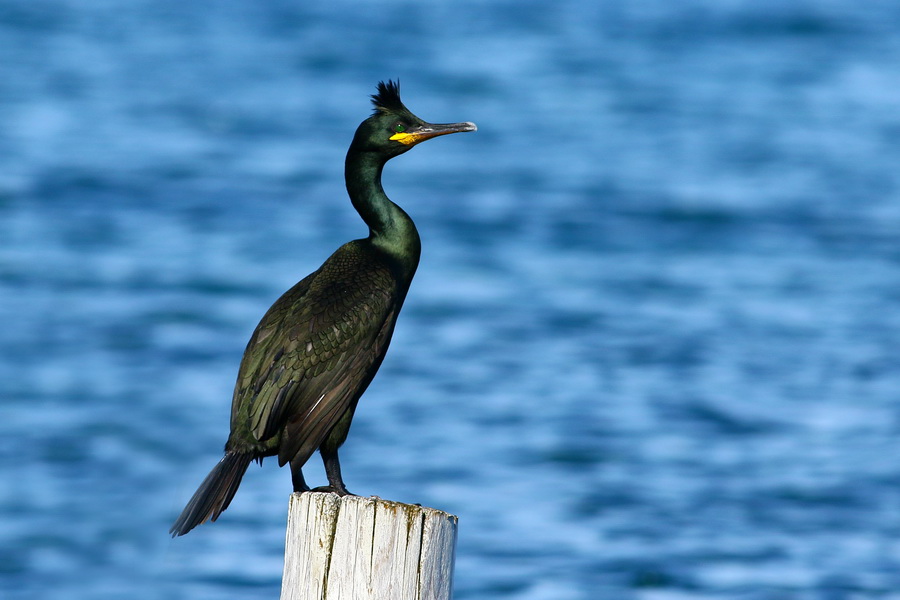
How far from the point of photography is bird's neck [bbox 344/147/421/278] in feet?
18.9

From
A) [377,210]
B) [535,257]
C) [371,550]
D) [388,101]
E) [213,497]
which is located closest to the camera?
[371,550]

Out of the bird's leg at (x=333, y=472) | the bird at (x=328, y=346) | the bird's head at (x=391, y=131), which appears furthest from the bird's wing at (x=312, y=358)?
the bird's head at (x=391, y=131)

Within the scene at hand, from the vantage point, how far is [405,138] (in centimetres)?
580

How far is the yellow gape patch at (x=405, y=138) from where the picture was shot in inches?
228

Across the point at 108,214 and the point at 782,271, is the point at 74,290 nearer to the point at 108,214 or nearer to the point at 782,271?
the point at 108,214

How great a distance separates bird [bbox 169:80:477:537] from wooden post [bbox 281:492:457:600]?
0.56 m

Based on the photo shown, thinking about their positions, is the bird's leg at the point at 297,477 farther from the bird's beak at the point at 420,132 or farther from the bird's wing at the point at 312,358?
the bird's beak at the point at 420,132

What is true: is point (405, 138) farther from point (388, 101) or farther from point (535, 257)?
point (535, 257)

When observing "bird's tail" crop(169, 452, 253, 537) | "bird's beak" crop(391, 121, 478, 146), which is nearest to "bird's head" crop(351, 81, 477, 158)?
"bird's beak" crop(391, 121, 478, 146)

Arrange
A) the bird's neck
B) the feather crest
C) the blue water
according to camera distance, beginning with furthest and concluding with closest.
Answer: the blue water
the feather crest
the bird's neck

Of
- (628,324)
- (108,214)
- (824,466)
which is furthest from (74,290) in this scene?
(824,466)

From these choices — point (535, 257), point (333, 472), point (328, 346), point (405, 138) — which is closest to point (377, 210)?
point (405, 138)

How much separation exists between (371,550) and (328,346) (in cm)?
116

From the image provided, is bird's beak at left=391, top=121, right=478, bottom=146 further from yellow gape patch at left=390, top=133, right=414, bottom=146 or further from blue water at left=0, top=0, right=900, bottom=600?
blue water at left=0, top=0, right=900, bottom=600
